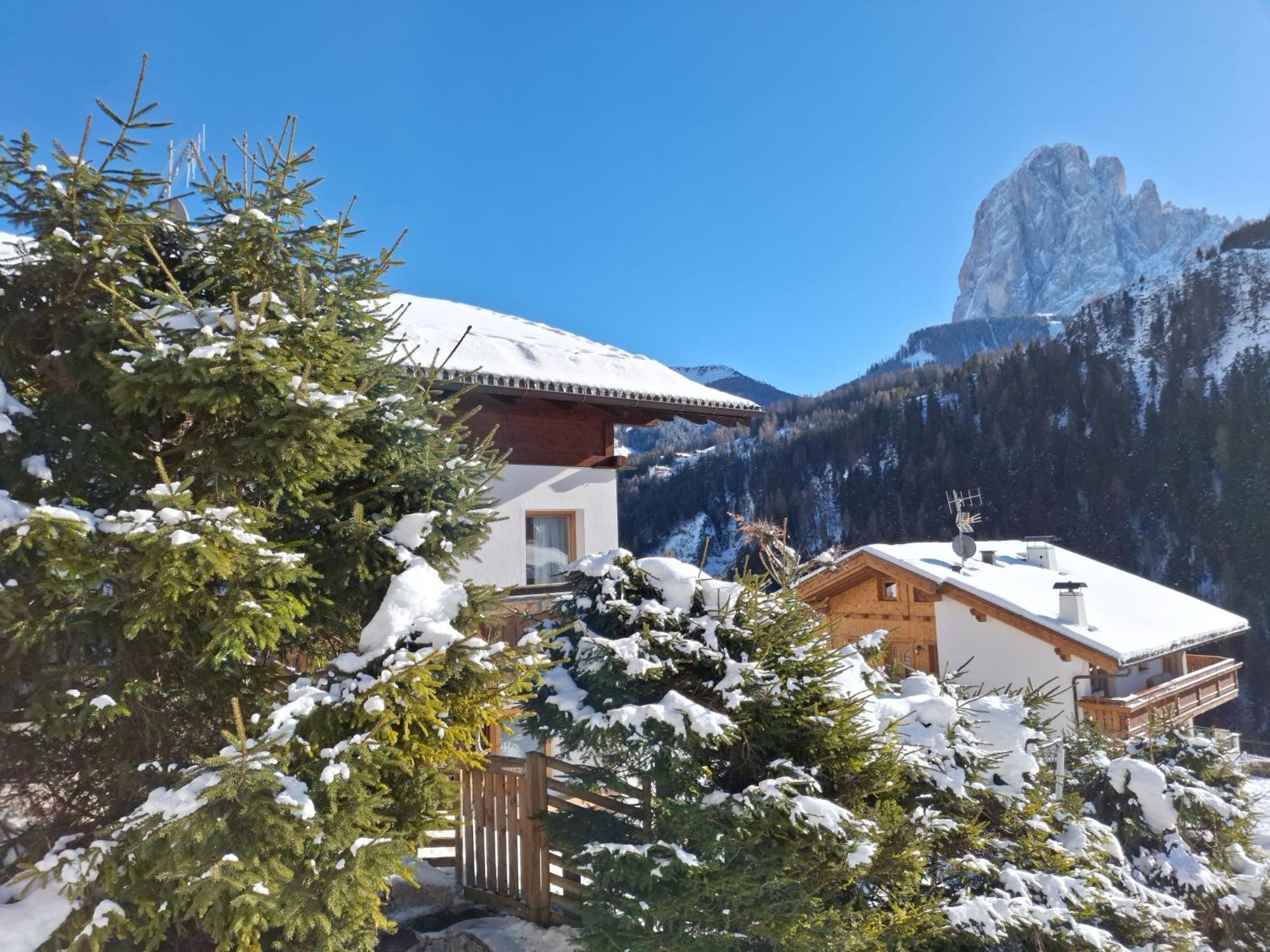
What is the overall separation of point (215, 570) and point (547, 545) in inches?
248

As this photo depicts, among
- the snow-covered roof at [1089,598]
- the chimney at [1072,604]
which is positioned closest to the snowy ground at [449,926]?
the snow-covered roof at [1089,598]

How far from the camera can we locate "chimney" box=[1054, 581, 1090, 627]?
13328 millimetres

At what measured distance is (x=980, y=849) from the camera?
4355 millimetres

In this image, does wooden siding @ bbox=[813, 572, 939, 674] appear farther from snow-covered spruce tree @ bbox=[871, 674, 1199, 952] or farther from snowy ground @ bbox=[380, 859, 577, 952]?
snowy ground @ bbox=[380, 859, 577, 952]

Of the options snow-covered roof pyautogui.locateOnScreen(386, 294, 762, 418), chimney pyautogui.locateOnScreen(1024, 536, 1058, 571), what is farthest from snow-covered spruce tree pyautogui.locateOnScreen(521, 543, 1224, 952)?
chimney pyautogui.locateOnScreen(1024, 536, 1058, 571)

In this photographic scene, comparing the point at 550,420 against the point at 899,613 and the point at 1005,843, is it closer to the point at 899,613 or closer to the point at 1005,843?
the point at 1005,843

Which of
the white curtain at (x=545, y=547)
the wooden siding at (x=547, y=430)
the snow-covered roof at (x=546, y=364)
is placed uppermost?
the snow-covered roof at (x=546, y=364)

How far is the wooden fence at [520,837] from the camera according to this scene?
4.40 meters

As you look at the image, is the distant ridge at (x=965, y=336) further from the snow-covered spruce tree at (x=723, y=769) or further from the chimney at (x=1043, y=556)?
the snow-covered spruce tree at (x=723, y=769)

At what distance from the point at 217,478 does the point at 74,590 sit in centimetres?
73

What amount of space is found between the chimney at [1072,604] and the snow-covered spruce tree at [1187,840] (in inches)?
293

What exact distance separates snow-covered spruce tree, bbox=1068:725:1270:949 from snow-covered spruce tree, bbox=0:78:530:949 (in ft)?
17.6

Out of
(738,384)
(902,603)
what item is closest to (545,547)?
(902,603)

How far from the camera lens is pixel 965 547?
15703 mm
